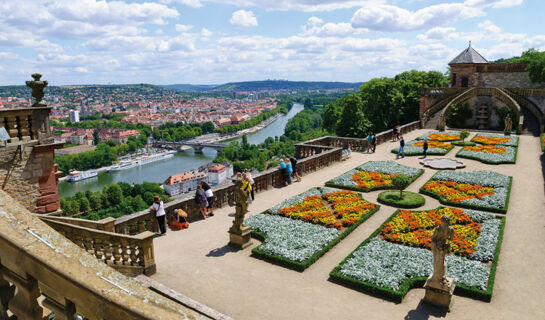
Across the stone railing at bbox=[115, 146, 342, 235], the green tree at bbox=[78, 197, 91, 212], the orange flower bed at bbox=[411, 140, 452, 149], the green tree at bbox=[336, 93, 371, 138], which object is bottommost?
the green tree at bbox=[78, 197, 91, 212]

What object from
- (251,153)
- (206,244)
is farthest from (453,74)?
(251,153)

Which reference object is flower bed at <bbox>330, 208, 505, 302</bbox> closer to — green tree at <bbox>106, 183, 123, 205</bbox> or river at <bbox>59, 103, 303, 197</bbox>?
green tree at <bbox>106, 183, 123, 205</bbox>

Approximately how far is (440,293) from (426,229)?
531 cm

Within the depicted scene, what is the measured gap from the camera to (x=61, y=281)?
8.61 ft

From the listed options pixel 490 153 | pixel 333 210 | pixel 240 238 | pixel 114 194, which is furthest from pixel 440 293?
pixel 114 194

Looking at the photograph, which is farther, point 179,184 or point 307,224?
point 179,184

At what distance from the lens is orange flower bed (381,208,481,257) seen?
42.5 ft

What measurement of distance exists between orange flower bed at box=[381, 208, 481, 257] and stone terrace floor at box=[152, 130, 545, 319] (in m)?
0.85

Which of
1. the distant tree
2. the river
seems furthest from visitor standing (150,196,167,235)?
the distant tree

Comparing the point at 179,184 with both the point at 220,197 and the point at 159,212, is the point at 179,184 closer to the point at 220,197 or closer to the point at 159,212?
the point at 220,197

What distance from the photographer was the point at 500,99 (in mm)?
42844

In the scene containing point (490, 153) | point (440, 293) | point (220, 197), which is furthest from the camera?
point (490, 153)

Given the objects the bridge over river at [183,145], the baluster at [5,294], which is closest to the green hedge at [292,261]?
the baluster at [5,294]

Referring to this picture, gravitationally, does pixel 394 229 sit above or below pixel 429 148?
below
